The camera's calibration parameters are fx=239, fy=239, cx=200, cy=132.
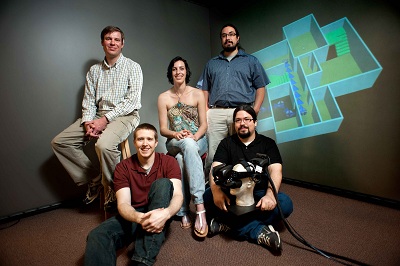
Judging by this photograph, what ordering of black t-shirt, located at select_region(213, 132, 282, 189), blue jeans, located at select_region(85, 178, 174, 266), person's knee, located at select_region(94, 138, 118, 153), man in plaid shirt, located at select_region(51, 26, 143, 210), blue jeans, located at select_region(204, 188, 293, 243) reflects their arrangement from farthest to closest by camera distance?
man in plaid shirt, located at select_region(51, 26, 143, 210), person's knee, located at select_region(94, 138, 118, 153), black t-shirt, located at select_region(213, 132, 282, 189), blue jeans, located at select_region(204, 188, 293, 243), blue jeans, located at select_region(85, 178, 174, 266)

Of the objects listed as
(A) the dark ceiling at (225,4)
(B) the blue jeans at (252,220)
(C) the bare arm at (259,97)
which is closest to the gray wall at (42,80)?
(A) the dark ceiling at (225,4)

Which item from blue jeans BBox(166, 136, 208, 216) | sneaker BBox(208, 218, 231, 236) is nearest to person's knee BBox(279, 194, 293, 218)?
sneaker BBox(208, 218, 231, 236)

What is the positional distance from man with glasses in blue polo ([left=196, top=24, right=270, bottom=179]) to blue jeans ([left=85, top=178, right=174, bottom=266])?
98 centimetres

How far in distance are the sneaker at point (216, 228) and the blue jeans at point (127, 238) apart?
0.43 metres

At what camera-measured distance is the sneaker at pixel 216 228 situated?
1.72 meters

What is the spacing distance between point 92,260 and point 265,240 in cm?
101

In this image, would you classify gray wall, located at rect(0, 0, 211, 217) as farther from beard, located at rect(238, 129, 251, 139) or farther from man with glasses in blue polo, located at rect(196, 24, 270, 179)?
beard, located at rect(238, 129, 251, 139)

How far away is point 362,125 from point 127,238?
2.29m

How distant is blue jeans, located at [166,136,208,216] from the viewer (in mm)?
1827

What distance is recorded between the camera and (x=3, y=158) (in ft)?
7.10

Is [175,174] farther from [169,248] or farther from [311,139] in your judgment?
[311,139]

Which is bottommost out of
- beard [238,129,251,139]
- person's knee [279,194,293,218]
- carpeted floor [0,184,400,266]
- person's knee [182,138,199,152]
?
carpeted floor [0,184,400,266]

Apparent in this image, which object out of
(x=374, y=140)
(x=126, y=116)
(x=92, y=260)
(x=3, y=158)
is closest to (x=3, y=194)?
(x=3, y=158)

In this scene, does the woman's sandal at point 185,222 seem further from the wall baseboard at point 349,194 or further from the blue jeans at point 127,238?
the wall baseboard at point 349,194
